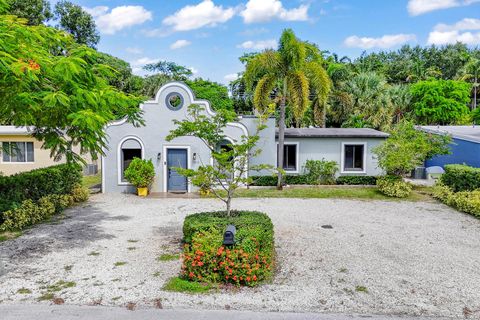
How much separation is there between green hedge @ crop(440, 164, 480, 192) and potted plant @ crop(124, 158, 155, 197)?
12.8 meters

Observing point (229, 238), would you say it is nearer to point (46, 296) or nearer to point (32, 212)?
point (46, 296)

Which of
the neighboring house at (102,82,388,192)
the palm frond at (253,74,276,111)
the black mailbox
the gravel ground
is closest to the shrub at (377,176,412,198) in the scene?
the gravel ground

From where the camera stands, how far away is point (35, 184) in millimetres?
13102

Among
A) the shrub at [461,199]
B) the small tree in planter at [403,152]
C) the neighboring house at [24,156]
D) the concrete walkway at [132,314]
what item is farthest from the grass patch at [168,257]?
the neighboring house at [24,156]

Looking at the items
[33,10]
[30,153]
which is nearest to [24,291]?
[30,153]

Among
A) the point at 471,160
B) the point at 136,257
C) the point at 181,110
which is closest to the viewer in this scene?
the point at 136,257

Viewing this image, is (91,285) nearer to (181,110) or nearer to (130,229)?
(130,229)

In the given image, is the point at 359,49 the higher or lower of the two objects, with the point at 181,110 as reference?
higher

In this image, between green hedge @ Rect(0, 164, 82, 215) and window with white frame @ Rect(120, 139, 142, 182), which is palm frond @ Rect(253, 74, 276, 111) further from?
green hedge @ Rect(0, 164, 82, 215)

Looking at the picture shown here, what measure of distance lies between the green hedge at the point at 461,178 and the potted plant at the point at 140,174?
12.8 m

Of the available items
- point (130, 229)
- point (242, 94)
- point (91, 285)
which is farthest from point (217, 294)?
point (242, 94)

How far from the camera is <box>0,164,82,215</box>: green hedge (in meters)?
11.8

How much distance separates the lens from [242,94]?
37.2 meters

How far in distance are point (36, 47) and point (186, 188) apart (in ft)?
36.1
